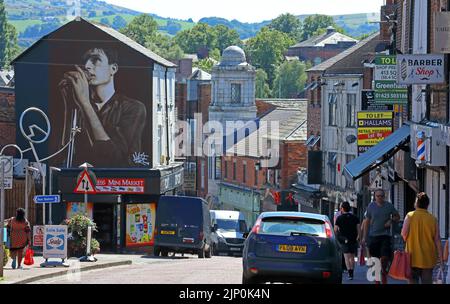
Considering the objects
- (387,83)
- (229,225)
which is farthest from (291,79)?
(387,83)

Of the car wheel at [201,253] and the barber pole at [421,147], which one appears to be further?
the car wheel at [201,253]

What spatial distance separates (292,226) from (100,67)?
124 feet

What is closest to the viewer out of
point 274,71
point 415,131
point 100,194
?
point 415,131

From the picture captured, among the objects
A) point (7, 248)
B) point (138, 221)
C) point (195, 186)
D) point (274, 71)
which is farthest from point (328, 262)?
point (274, 71)

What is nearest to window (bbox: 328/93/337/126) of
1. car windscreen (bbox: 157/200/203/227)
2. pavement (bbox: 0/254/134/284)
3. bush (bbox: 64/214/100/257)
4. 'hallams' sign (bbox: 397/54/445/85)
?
car windscreen (bbox: 157/200/203/227)

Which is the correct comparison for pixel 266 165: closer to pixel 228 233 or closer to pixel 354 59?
pixel 354 59

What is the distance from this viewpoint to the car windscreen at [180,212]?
43062mm

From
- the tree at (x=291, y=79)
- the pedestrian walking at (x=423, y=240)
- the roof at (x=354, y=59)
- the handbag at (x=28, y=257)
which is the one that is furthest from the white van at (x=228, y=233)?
the tree at (x=291, y=79)

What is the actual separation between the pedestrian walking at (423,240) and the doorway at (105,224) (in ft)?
124

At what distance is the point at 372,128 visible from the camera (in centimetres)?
4266

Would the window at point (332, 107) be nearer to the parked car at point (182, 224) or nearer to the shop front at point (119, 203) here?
the shop front at point (119, 203)

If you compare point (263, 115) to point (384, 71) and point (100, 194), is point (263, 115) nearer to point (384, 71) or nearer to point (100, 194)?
point (100, 194)

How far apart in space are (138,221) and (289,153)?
22915 mm

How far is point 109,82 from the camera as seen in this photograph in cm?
5862
